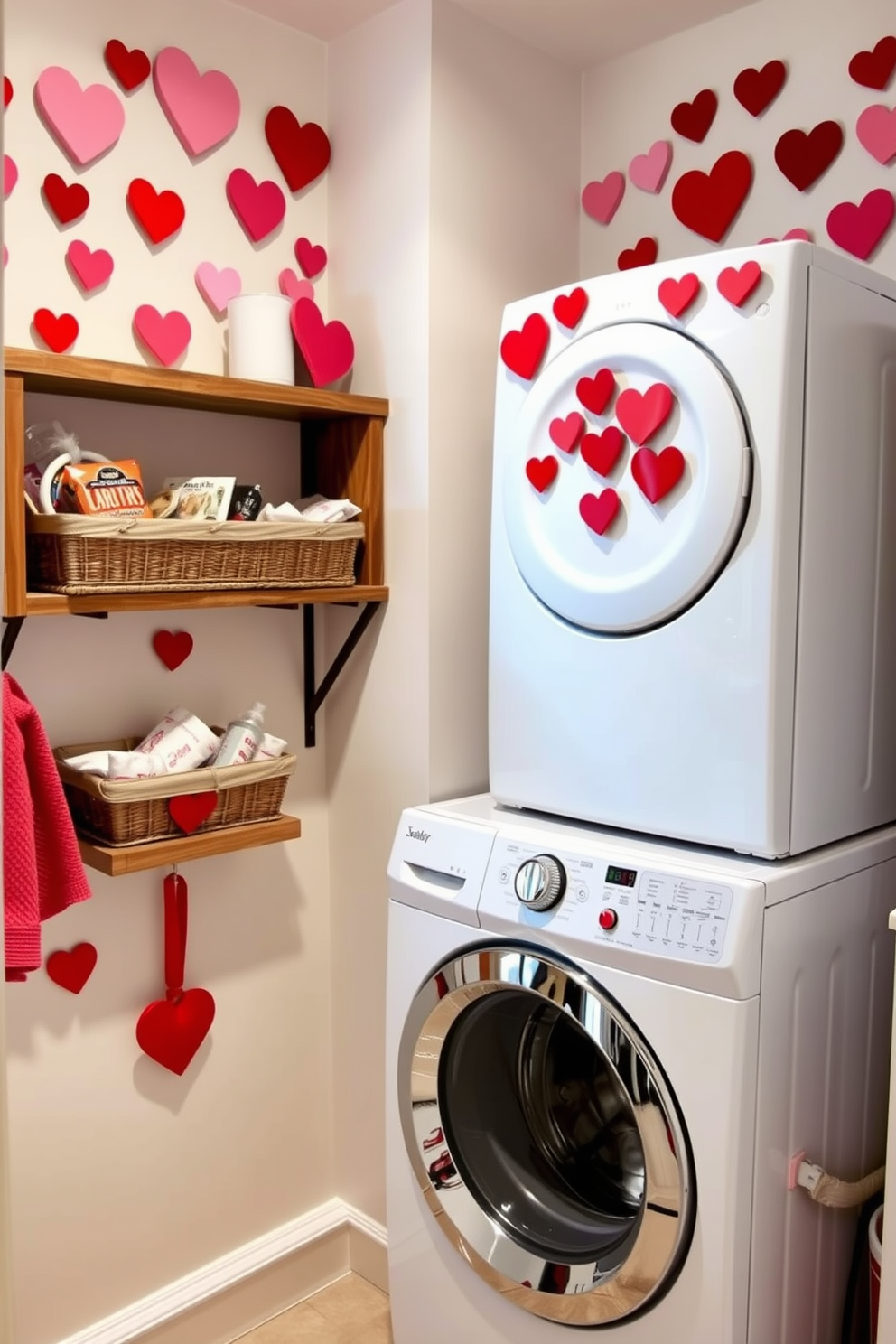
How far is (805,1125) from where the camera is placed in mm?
1440

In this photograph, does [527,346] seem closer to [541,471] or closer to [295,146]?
[541,471]

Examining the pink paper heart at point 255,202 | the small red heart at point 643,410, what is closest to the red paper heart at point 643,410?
the small red heart at point 643,410

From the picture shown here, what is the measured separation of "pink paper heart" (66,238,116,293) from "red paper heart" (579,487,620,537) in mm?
840

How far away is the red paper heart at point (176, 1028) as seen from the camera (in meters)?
1.89

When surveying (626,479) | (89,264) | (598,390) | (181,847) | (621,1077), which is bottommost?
(621,1077)

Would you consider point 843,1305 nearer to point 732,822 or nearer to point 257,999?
point 732,822

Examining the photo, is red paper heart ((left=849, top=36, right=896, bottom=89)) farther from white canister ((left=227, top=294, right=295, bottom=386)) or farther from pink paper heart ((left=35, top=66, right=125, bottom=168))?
pink paper heart ((left=35, top=66, right=125, bottom=168))

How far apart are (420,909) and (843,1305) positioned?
79 centimetres

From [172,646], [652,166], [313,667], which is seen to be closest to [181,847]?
[172,646]

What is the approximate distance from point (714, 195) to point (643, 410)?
27.5 inches

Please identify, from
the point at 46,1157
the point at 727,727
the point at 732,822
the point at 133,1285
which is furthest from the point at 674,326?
the point at 133,1285

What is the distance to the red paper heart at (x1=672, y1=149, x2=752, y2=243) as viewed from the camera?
1.93 meters

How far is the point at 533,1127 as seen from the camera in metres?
1.70

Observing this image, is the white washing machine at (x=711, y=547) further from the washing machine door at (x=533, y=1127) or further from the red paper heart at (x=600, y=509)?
the washing machine door at (x=533, y=1127)
